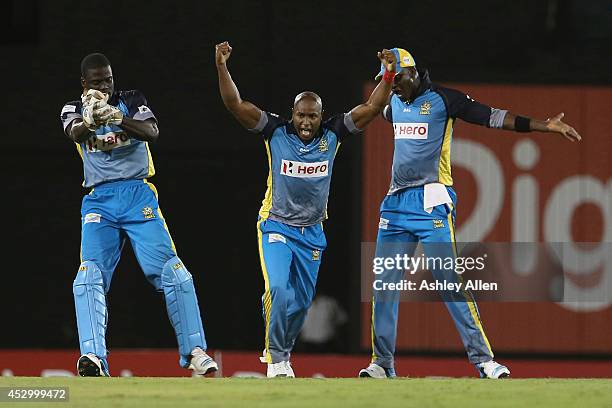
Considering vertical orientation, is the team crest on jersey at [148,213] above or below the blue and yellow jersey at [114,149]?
below

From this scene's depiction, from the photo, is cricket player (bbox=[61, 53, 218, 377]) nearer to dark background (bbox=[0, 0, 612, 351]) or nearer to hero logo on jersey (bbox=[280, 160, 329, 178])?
hero logo on jersey (bbox=[280, 160, 329, 178])

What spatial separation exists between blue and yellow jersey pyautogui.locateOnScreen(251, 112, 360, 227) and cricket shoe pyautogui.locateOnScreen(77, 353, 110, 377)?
124cm

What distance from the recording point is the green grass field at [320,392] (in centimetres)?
576

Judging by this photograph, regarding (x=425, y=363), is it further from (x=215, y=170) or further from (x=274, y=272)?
(x=274, y=272)

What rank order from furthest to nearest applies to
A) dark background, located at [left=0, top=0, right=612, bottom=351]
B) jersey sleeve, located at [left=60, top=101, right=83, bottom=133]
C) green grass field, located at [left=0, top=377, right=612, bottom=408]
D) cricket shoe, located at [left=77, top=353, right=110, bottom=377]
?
dark background, located at [left=0, top=0, right=612, bottom=351] → jersey sleeve, located at [left=60, top=101, right=83, bottom=133] → cricket shoe, located at [left=77, top=353, right=110, bottom=377] → green grass field, located at [left=0, top=377, right=612, bottom=408]

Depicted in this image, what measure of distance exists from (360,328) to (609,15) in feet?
9.59

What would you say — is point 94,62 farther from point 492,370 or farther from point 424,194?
point 492,370

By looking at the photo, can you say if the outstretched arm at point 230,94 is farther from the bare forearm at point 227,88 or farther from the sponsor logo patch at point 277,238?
the sponsor logo patch at point 277,238

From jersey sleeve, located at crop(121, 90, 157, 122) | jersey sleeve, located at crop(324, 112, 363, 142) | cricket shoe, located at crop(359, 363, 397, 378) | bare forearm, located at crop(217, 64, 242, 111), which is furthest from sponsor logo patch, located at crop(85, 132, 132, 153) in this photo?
cricket shoe, located at crop(359, 363, 397, 378)

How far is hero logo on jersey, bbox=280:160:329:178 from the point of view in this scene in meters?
7.74

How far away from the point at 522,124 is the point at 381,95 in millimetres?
740

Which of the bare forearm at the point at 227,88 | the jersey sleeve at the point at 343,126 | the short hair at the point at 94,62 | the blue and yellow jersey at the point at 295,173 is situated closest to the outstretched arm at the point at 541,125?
the jersey sleeve at the point at 343,126

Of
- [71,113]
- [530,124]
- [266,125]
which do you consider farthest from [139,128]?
[530,124]

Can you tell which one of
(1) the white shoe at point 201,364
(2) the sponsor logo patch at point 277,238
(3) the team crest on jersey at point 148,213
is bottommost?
(1) the white shoe at point 201,364
